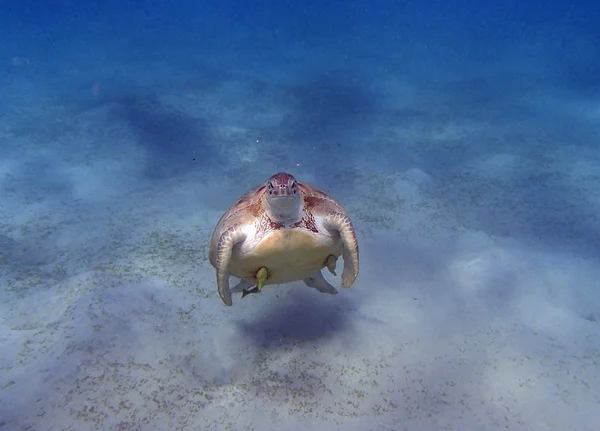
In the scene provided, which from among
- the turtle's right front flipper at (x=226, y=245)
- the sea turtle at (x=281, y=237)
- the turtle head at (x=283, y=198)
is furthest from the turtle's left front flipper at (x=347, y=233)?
the turtle's right front flipper at (x=226, y=245)

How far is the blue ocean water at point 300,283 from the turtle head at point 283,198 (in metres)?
1.41

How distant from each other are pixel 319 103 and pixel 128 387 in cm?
964

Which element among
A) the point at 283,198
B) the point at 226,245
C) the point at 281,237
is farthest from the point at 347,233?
the point at 226,245

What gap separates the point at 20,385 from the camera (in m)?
3.43

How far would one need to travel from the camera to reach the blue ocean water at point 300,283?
3.45 metres

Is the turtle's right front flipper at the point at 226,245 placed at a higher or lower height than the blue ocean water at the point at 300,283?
higher

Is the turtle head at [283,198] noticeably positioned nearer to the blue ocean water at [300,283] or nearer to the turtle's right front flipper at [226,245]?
the turtle's right front flipper at [226,245]

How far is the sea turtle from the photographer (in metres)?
3.43

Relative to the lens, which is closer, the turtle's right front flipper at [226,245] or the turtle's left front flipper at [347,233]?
the turtle's right front flipper at [226,245]

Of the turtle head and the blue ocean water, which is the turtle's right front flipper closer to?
the turtle head

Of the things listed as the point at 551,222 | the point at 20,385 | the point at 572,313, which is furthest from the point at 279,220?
the point at 551,222

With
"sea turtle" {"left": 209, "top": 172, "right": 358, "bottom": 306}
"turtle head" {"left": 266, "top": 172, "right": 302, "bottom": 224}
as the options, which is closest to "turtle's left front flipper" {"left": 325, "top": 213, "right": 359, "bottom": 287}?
"sea turtle" {"left": 209, "top": 172, "right": 358, "bottom": 306}

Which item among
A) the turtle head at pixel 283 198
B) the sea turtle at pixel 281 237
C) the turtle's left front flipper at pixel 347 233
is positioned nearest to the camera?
the turtle head at pixel 283 198

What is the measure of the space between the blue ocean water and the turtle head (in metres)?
1.41
